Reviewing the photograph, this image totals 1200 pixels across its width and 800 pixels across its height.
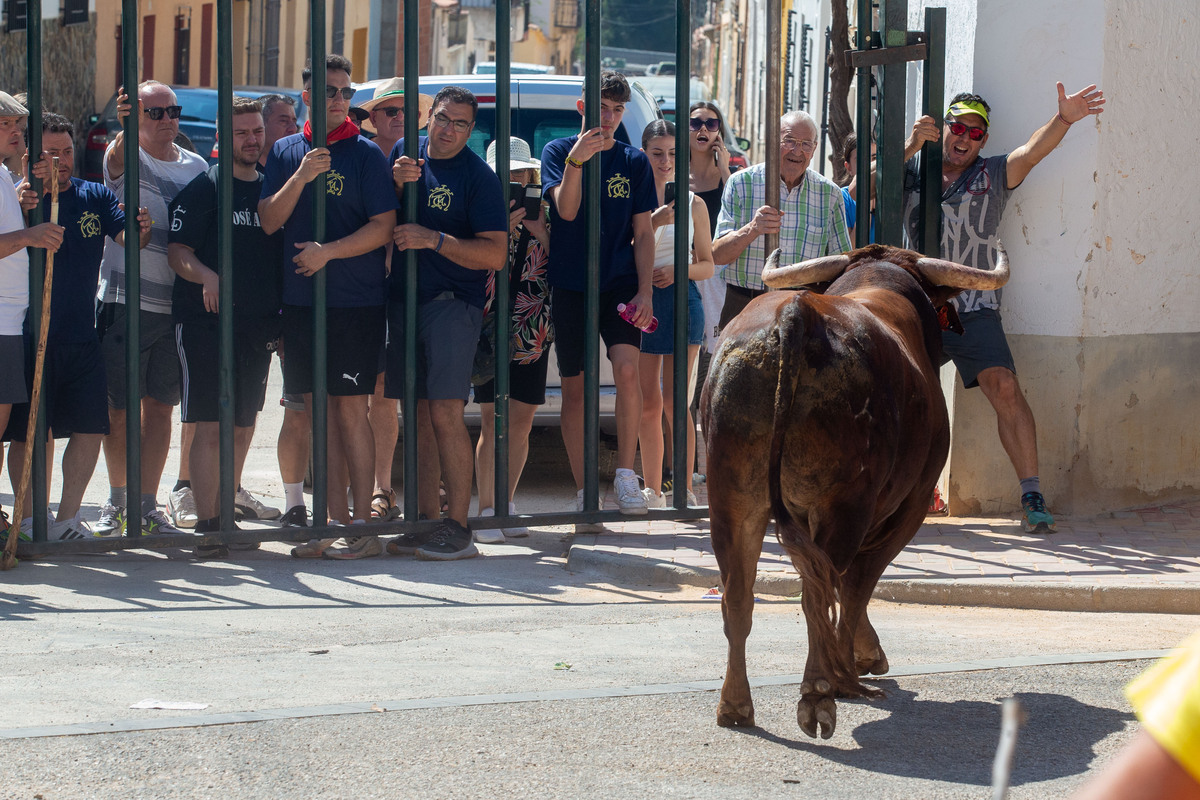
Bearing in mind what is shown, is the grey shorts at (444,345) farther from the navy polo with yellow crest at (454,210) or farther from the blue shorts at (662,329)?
the blue shorts at (662,329)

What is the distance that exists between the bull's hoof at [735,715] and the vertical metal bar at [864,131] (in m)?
3.64

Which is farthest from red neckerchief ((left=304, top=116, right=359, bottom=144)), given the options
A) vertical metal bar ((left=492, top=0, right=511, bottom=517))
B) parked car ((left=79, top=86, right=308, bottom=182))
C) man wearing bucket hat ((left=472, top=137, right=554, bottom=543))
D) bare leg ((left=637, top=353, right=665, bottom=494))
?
parked car ((left=79, top=86, right=308, bottom=182))

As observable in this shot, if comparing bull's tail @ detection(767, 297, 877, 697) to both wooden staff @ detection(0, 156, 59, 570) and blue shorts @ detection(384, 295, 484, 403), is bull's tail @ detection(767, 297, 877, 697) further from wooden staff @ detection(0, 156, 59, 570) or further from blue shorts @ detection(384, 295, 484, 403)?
wooden staff @ detection(0, 156, 59, 570)

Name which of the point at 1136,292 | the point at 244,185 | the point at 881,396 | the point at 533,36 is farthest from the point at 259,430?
the point at 533,36

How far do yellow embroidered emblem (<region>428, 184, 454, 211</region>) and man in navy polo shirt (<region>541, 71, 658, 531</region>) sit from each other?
2.08 ft

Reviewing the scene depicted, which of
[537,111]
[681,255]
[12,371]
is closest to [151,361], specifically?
[12,371]

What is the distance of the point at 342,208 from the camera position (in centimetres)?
678

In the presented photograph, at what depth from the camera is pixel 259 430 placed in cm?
1112

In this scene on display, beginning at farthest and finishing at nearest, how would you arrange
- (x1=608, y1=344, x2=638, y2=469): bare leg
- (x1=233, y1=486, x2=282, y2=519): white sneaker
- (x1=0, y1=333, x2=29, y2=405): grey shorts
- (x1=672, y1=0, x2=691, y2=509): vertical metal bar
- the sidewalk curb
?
1. (x1=233, y1=486, x2=282, y2=519): white sneaker
2. (x1=608, y1=344, x2=638, y2=469): bare leg
3. (x1=672, y1=0, x2=691, y2=509): vertical metal bar
4. (x1=0, y1=333, x2=29, y2=405): grey shorts
5. the sidewalk curb

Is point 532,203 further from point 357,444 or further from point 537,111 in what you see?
point 537,111

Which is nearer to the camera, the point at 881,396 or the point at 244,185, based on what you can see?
the point at 881,396

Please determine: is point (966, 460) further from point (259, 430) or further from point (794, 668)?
point (259, 430)

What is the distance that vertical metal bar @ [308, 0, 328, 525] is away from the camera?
21.2 feet

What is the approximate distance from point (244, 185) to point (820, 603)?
423 cm
